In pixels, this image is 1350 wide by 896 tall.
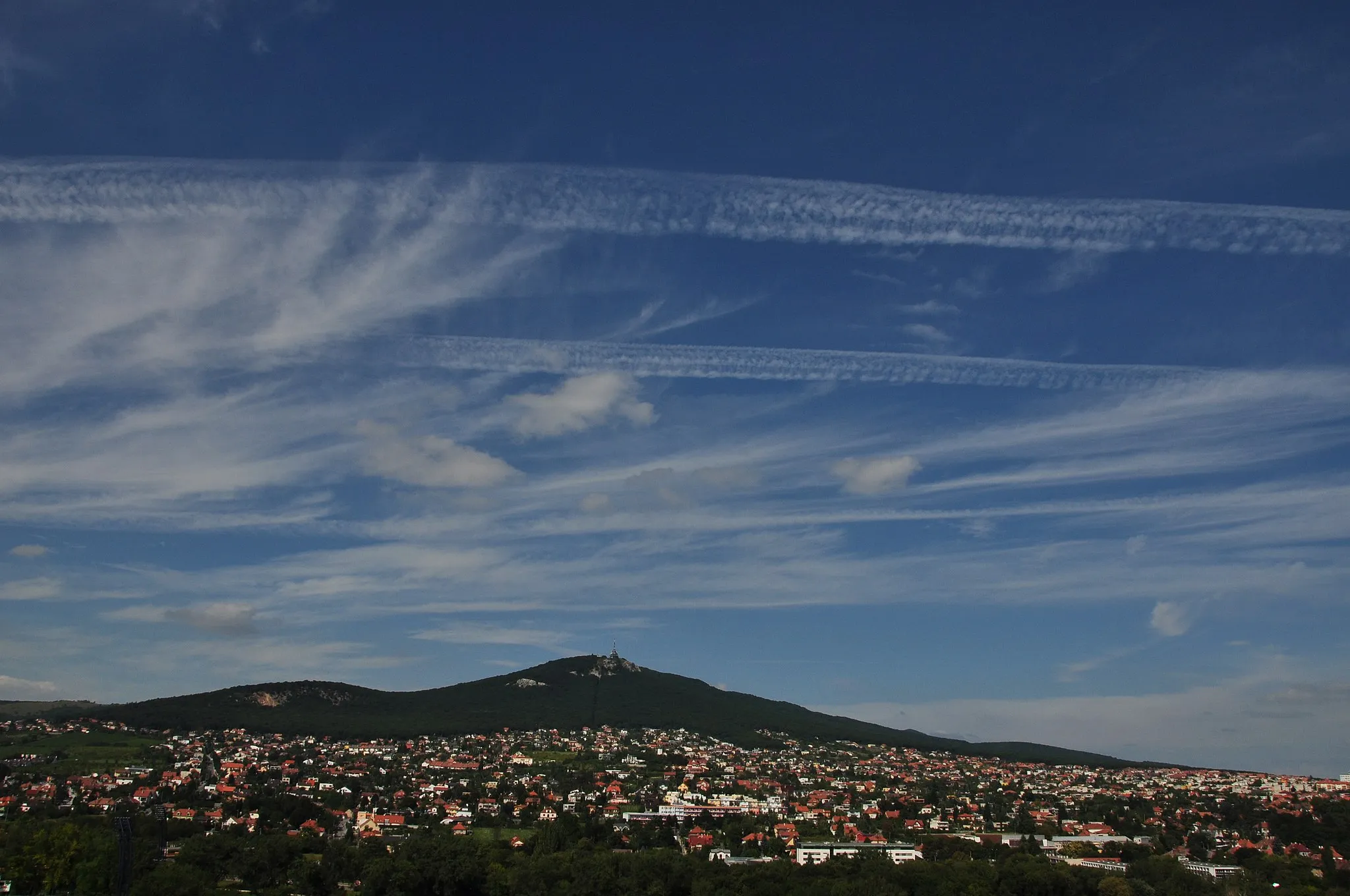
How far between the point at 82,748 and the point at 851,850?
67519 mm

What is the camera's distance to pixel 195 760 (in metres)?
88.8

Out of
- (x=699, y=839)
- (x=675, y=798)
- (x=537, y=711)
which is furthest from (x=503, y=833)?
(x=537, y=711)

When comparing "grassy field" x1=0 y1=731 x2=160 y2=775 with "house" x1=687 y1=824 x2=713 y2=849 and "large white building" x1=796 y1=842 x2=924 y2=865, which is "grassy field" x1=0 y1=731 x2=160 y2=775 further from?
"large white building" x1=796 y1=842 x2=924 y2=865

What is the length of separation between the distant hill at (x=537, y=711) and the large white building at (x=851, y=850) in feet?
190

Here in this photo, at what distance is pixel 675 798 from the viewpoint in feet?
265

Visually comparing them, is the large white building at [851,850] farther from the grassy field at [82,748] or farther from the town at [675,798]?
the grassy field at [82,748]

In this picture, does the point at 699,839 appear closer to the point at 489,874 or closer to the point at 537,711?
the point at 489,874

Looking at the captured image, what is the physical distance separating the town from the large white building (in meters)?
0.24

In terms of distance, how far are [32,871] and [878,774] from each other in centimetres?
7730

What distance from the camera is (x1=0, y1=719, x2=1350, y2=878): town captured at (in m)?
62.9

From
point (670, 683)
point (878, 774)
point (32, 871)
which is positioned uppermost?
point (670, 683)

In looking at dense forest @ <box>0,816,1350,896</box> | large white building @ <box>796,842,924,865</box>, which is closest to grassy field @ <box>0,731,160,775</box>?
dense forest @ <box>0,816,1350,896</box>

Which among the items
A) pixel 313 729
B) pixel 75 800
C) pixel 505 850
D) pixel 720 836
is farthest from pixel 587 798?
pixel 313 729

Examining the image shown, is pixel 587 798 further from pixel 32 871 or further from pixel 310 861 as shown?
pixel 32 871
